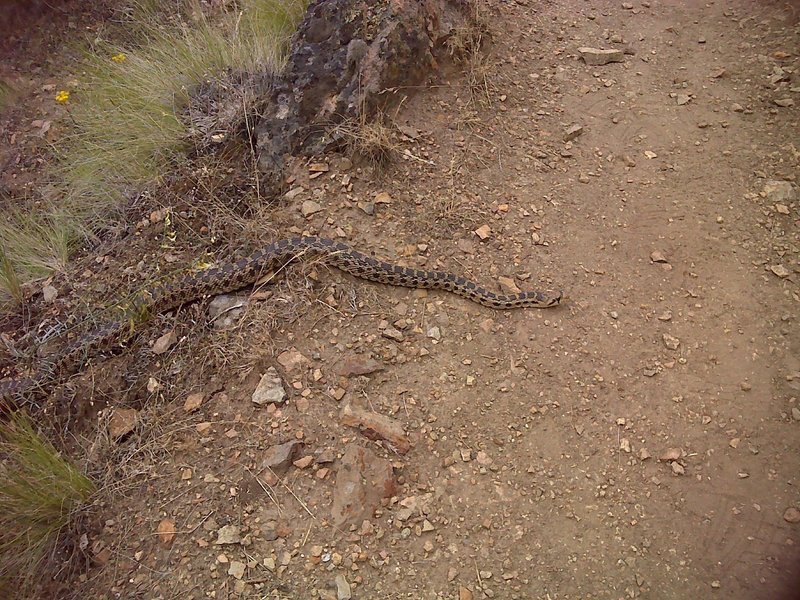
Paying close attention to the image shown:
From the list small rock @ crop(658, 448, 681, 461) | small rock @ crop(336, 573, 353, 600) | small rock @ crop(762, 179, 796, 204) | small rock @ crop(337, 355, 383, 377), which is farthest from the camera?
small rock @ crop(762, 179, 796, 204)

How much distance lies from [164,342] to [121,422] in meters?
0.72

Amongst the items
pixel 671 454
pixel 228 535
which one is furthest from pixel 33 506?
pixel 671 454

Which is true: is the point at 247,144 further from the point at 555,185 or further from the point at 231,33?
the point at 555,185

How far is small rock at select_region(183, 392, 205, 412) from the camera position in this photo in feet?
14.1

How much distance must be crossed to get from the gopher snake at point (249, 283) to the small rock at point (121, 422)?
76cm

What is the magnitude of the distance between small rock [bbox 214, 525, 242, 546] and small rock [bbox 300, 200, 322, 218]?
2.74 meters

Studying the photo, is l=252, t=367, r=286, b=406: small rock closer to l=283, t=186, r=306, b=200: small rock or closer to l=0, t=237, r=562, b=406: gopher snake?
Result: l=0, t=237, r=562, b=406: gopher snake

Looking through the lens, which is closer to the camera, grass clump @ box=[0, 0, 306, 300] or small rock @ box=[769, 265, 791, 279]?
small rock @ box=[769, 265, 791, 279]

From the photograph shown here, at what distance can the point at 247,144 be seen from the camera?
18.6 ft

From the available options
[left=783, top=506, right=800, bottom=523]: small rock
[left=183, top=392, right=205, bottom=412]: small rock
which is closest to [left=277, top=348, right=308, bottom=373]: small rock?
[left=183, top=392, right=205, bottom=412]: small rock

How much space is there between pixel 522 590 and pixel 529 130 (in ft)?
13.9

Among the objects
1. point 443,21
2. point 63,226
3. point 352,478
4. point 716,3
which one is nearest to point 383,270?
point 352,478

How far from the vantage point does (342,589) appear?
337 centimetres

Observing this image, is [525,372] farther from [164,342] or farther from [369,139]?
[164,342]
